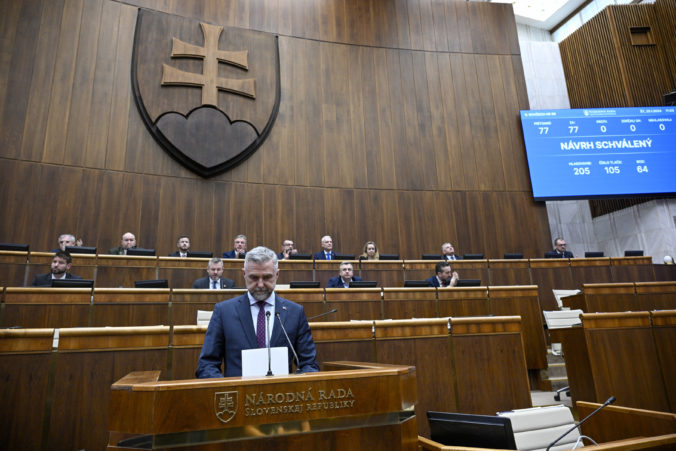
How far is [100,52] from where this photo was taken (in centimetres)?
678

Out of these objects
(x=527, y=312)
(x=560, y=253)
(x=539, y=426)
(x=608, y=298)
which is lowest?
(x=539, y=426)

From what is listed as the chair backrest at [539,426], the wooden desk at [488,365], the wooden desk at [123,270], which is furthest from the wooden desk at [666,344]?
the wooden desk at [123,270]

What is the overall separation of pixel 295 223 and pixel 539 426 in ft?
18.8

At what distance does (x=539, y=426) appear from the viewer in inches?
75.6

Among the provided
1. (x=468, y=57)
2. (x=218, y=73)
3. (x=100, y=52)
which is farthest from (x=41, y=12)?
(x=468, y=57)

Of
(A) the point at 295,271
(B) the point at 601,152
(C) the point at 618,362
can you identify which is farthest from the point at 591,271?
(A) the point at 295,271

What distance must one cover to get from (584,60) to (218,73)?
760 centimetres

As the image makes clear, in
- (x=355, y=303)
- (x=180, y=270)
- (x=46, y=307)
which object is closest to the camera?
(x=46, y=307)

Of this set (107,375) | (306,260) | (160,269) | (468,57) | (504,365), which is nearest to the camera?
(107,375)

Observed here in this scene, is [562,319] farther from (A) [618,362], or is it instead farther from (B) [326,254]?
(B) [326,254]

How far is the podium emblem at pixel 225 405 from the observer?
1251mm

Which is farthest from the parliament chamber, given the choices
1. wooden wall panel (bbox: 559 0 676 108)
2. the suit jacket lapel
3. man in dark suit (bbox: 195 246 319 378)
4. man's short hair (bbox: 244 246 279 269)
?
wooden wall panel (bbox: 559 0 676 108)

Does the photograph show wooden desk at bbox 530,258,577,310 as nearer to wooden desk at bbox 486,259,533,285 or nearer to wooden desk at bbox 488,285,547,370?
wooden desk at bbox 486,259,533,285

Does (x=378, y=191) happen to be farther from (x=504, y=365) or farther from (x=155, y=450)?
(x=155, y=450)
